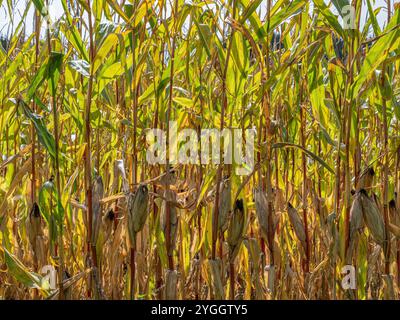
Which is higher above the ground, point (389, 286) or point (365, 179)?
point (365, 179)

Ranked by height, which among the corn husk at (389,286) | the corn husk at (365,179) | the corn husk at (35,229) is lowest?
the corn husk at (389,286)

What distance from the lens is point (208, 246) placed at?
2.54ft

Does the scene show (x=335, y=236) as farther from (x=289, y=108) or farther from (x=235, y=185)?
(x=289, y=108)

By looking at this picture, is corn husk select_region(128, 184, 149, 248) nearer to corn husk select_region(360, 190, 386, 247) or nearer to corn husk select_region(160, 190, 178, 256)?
corn husk select_region(160, 190, 178, 256)

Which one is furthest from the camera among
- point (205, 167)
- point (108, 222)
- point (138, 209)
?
point (205, 167)

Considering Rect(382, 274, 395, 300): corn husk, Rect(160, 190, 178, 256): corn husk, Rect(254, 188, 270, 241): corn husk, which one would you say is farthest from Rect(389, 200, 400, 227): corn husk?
Rect(160, 190, 178, 256): corn husk

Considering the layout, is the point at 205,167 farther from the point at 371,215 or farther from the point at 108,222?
the point at 371,215

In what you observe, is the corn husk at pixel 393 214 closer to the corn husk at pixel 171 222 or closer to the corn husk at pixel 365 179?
the corn husk at pixel 365 179

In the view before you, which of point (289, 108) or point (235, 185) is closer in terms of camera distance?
point (235, 185)

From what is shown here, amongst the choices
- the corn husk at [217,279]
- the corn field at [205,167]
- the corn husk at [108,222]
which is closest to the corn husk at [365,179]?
the corn field at [205,167]

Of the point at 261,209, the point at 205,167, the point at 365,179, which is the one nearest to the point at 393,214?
the point at 365,179

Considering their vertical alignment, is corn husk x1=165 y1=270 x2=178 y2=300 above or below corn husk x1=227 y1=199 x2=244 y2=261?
below
